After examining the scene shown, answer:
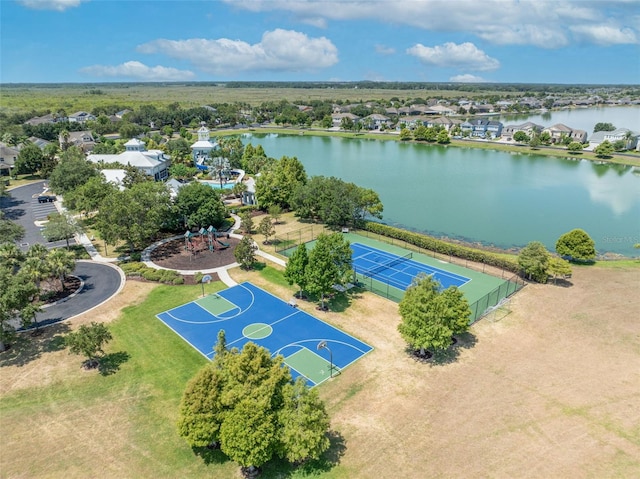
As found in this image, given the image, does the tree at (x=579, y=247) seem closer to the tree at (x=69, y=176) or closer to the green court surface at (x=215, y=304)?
the green court surface at (x=215, y=304)

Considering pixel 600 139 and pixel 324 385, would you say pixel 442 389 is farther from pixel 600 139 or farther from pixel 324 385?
pixel 600 139

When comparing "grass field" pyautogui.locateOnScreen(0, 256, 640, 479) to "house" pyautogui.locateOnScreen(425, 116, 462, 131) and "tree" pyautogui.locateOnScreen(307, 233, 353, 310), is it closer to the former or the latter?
"tree" pyautogui.locateOnScreen(307, 233, 353, 310)

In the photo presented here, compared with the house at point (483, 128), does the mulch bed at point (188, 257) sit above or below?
below

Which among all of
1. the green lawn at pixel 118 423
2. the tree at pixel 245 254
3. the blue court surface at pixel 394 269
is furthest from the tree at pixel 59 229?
the blue court surface at pixel 394 269

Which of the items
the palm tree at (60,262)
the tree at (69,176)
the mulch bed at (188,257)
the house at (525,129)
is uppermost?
the house at (525,129)

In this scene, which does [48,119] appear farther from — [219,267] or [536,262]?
[536,262]

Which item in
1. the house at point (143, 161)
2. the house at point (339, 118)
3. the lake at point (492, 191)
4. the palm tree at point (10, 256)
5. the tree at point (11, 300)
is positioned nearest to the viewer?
the tree at point (11, 300)

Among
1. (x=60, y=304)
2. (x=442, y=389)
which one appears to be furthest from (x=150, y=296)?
(x=442, y=389)
